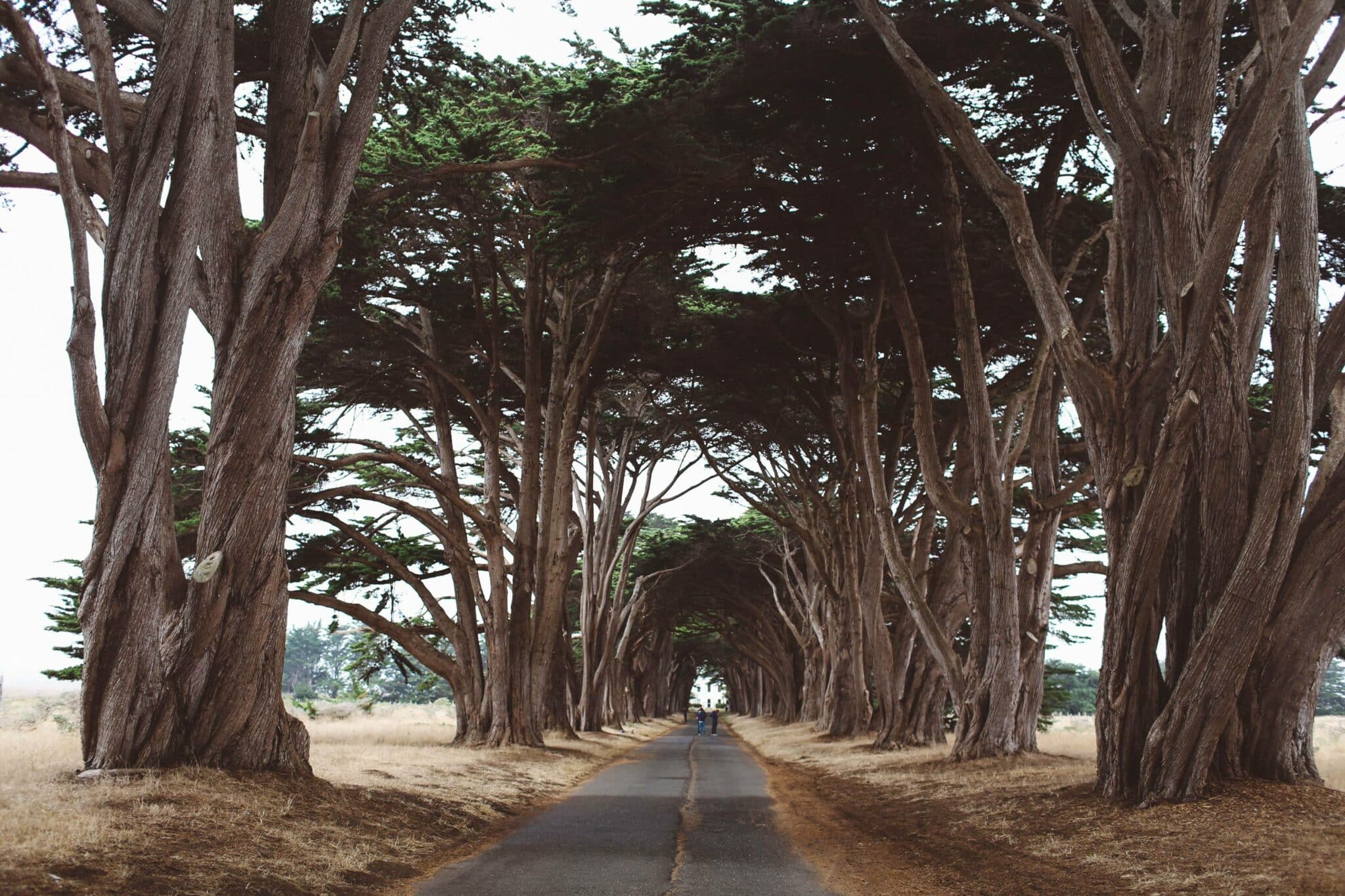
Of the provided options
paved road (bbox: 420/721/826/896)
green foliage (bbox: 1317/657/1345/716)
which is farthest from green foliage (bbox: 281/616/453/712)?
paved road (bbox: 420/721/826/896)

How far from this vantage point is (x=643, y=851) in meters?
7.84

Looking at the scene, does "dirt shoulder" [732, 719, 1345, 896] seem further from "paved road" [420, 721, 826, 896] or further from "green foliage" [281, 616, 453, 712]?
"green foliage" [281, 616, 453, 712]

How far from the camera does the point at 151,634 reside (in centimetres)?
764

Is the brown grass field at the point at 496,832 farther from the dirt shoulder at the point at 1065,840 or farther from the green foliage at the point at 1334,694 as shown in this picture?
the green foliage at the point at 1334,694

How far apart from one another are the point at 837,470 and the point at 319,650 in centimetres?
10390

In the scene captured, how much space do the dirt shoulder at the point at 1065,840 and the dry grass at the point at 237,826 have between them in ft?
9.02

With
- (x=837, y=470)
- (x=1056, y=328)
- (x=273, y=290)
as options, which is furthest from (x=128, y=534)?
(x=837, y=470)

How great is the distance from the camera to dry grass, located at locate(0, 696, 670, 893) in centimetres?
508

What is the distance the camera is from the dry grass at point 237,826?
508cm

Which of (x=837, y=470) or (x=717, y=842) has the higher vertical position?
(x=837, y=470)

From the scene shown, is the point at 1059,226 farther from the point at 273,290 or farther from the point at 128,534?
the point at 128,534

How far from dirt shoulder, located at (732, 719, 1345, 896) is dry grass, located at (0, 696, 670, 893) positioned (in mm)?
2749

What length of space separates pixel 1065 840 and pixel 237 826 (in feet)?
17.5

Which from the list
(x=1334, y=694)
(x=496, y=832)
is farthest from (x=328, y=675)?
(x=496, y=832)
